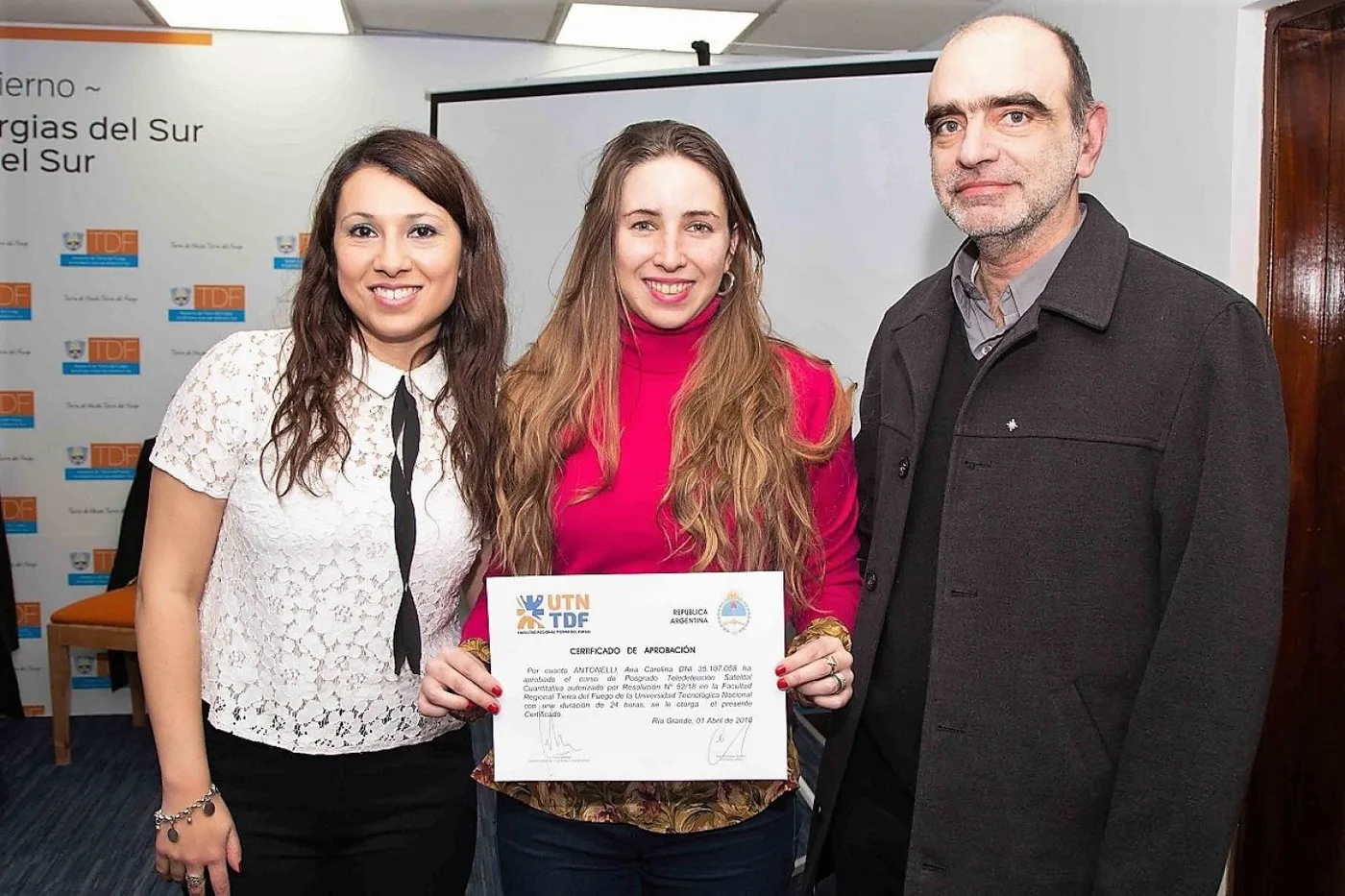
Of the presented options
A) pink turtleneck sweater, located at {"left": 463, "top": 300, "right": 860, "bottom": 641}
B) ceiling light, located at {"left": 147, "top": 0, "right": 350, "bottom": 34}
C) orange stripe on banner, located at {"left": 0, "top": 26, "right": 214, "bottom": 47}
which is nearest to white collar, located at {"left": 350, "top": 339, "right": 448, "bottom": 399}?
pink turtleneck sweater, located at {"left": 463, "top": 300, "right": 860, "bottom": 641}

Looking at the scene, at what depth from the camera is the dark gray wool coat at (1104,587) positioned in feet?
5.03

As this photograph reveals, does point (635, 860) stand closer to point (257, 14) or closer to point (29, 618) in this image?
point (257, 14)

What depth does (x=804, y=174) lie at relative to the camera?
4.11 metres

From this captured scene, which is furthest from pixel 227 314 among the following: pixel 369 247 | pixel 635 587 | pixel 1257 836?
pixel 1257 836

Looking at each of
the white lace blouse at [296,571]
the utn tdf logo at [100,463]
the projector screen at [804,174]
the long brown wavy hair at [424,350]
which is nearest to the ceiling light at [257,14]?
the projector screen at [804,174]

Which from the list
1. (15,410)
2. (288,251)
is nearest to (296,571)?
(288,251)

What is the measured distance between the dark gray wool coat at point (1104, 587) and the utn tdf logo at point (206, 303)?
15.4 ft

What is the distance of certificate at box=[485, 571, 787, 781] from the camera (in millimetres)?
1711

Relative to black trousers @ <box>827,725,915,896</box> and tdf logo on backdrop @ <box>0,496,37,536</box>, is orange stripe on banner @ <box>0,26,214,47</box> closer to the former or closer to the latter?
tdf logo on backdrop @ <box>0,496,37,536</box>

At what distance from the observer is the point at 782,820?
190 cm

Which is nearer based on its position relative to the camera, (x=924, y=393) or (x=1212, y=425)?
(x=1212, y=425)

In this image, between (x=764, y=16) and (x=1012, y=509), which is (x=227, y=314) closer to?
(x=764, y=16)

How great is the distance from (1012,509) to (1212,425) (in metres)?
0.31

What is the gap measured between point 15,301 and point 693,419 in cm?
503
